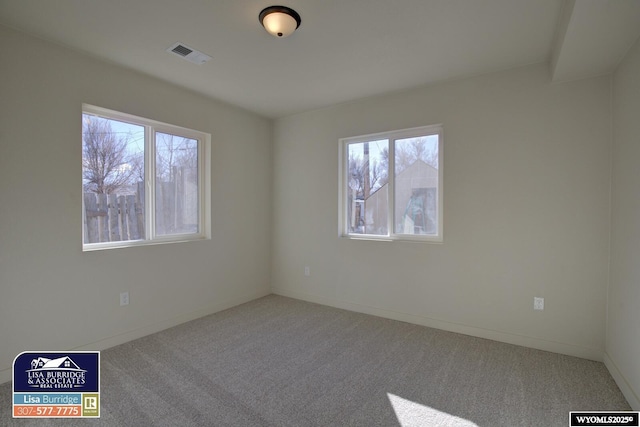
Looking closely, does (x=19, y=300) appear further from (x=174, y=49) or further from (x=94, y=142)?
(x=174, y=49)

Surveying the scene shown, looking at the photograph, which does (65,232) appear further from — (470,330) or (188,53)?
(470,330)

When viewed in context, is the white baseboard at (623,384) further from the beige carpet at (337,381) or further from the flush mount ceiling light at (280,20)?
the flush mount ceiling light at (280,20)

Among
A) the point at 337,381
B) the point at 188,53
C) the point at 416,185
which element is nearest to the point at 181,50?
the point at 188,53

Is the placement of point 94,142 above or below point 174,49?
below

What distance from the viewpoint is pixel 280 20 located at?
6.89 feet

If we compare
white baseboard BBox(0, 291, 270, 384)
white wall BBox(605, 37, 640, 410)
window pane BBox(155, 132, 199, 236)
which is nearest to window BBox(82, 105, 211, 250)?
window pane BBox(155, 132, 199, 236)

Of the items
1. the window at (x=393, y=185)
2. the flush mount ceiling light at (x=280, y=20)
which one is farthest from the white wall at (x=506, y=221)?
the flush mount ceiling light at (x=280, y=20)

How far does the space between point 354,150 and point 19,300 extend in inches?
140

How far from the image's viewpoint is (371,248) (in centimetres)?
381

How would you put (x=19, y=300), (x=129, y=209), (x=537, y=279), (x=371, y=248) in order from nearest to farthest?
(x=19, y=300)
(x=537, y=279)
(x=129, y=209)
(x=371, y=248)

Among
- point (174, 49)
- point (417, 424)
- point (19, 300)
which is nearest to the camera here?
point (417, 424)

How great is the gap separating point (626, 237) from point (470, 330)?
154 centimetres

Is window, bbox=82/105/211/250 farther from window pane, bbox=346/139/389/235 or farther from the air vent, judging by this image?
window pane, bbox=346/139/389/235

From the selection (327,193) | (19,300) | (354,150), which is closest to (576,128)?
(354,150)
